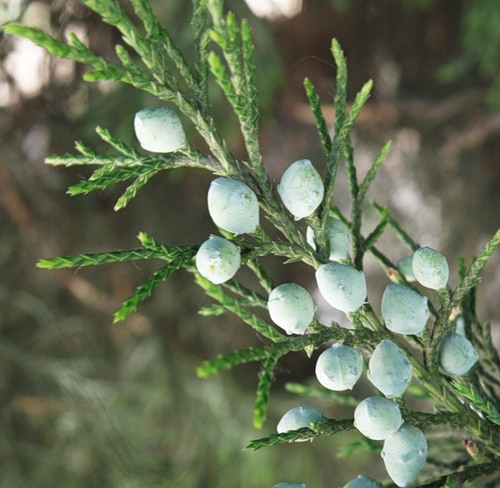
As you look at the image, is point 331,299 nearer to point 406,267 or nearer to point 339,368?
point 339,368

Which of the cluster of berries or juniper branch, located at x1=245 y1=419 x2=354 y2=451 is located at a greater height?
the cluster of berries

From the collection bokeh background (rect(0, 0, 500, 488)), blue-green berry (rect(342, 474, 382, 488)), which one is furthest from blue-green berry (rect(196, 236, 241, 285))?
bokeh background (rect(0, 0, 500, 488))

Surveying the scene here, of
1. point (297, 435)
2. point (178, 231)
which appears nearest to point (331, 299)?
point (297, 435)

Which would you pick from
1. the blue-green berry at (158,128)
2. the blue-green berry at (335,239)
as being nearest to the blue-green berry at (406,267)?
the blue-green berry at (335,239)

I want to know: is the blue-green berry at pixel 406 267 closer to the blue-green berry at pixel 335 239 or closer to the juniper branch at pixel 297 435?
the blue-green berry at pixel 335 239

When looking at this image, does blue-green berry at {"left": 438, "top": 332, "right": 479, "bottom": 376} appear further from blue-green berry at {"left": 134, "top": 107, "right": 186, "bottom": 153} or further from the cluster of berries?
blue-green berry at {"left": 134, "top": 107, "right": 186, "bottom": 153}

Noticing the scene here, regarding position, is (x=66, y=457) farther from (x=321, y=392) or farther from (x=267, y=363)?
(x=267, y=363)
